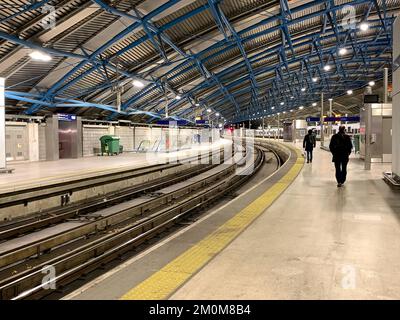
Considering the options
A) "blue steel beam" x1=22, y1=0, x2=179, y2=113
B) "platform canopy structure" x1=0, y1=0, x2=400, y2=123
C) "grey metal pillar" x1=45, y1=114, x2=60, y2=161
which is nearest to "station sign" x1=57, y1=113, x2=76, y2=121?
"grey metal pillar" x1=45, y1=114, x2=60, y2=161

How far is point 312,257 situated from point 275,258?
1.42 feet

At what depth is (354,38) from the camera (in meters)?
25.7

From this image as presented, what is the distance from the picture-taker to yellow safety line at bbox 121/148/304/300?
3574mm

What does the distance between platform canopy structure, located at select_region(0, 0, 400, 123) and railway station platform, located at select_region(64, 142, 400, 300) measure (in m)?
10.00

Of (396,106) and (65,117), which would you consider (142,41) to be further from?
(396,106)

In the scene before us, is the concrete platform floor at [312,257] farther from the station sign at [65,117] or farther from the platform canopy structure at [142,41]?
the station sign at [65,117]

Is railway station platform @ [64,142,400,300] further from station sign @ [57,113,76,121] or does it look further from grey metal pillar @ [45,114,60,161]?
station sign @ [57,113,76,121]

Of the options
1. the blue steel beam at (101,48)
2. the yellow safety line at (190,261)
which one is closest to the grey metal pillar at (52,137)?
the blue steel beam at (101,48)

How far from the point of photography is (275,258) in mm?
4414

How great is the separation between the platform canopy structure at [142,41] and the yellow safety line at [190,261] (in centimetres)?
979

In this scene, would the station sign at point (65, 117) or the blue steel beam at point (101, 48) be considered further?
the station sign at point (65, 117)

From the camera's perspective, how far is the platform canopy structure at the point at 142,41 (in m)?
14.3

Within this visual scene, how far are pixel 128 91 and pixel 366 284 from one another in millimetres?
24328

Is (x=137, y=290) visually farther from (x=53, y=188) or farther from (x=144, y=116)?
(x=144, y=116)
